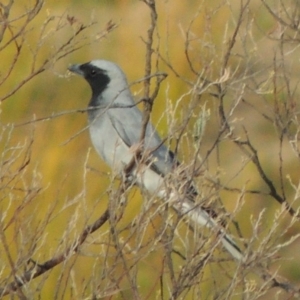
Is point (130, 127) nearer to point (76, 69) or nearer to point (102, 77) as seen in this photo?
point (102, 77)

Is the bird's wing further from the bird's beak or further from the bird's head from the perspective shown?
the bird's beak

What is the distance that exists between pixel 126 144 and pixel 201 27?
2.55m

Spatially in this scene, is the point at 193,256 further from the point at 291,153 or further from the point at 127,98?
the point at 291,153

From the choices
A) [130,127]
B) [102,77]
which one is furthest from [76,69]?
[130,127]

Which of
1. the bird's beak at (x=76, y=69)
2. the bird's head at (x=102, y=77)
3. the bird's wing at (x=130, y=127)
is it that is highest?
the bird's beak at (x=76, y=69)

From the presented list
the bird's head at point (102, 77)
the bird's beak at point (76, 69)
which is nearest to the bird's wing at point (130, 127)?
the bird's head at point (102, 77)

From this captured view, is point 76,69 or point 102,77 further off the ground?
point 76,69

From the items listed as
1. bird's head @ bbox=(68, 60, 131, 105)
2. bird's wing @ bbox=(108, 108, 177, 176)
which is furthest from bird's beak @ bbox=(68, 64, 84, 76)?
bird's wing @ bbox=(108, 108, 177, 176)

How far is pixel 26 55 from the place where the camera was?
22.1 feet

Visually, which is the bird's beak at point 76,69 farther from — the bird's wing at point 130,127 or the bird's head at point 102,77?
the bird's wing at point 130,127

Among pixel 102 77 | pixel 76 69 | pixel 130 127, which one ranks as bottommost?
pixel 130 127

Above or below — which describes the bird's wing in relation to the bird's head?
below

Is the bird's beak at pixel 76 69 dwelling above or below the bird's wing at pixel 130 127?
above

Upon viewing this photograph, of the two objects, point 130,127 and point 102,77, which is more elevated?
point 102,77
